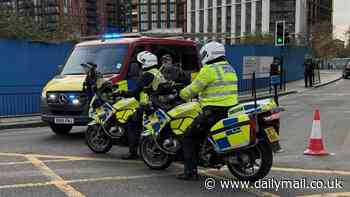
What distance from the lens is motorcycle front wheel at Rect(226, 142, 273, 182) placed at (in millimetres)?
6820

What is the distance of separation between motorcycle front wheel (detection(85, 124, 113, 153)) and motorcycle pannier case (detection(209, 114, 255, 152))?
290 centimetres

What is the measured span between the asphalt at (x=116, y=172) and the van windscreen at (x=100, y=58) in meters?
1.59

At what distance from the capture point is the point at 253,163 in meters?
6.98

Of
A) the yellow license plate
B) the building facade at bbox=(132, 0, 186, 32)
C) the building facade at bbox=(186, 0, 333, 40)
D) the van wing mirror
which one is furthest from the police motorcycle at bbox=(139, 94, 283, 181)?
the building facade at bbox=(132, 0, 186, 32)

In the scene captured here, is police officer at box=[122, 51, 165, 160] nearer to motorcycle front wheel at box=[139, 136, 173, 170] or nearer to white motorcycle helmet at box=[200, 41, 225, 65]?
motorcycle front wheel at box=[139, 136, 173, 170]

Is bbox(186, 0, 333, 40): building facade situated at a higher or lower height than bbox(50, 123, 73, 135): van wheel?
higher

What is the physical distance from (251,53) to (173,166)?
19976 millimetres

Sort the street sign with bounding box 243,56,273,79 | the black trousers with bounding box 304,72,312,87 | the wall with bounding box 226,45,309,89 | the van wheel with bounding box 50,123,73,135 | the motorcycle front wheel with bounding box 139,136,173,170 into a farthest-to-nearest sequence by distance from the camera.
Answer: the black trousers with bounding box 304,72,312,87, the street sign with bounding box 243,56,273,79, the wall with bounding box 226,45,309,89, the van wheel with bounding box 50,123,73,135, the motorcycle front wheel with bounding box 139,136,173,170

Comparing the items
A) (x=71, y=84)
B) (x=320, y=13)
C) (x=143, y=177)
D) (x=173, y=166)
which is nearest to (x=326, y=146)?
(x=173, y=166)

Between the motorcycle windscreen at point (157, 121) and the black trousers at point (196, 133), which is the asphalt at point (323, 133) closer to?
the black trousers at point (196, 133)

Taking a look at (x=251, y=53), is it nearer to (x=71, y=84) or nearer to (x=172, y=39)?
(x=172, y=39)

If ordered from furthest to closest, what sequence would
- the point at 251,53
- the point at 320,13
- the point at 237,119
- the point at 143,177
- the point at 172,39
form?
the point at 320,13 → the point at 251,53 → the point at 172,39 → the point at 143,177 → the point at 237,119

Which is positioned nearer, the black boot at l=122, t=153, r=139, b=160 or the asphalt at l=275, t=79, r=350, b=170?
the asphalt at l=275, t=79, r=350, b=170

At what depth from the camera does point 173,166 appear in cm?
835
